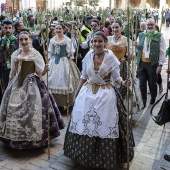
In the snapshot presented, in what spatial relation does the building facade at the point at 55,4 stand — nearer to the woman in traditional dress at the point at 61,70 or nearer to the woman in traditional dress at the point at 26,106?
the woman in traditional dress at the point at 61,70

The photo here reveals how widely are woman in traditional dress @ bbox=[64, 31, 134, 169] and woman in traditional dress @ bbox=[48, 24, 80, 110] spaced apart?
1.97 m

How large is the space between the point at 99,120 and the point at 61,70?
2430 millimetres

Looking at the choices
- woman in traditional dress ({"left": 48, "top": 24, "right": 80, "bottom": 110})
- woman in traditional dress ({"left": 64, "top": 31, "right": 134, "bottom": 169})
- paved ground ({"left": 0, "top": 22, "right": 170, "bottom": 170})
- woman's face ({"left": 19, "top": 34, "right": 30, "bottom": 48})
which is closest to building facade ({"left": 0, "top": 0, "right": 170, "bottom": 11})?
woman in traditional dress ({"left": 48, "top": 24, "right": 80, "bottom": 110})

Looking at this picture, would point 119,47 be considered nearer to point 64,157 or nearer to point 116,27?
point 116,27

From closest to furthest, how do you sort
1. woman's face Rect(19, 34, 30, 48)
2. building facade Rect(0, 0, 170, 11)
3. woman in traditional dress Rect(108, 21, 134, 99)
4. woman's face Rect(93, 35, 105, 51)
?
woman's face Rect(93, 35, 105, 51)
woman's face Rect(19, 34, 30, 48)
woman in traditional dress Rect(108, 21, 134, 99)
building facade Rect(0, 0, 170, 11)

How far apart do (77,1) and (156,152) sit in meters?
21.0

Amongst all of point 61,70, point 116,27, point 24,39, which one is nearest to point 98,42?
point 24,39

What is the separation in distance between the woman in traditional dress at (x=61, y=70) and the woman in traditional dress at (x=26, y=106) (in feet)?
4.55

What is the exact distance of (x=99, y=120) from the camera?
10.5 feet

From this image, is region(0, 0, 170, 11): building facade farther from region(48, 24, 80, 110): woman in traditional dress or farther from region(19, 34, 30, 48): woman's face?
region(19, 34, 30, 48): woman's face

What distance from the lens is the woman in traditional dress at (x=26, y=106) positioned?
3709 millimetres

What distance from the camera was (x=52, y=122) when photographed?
3.96 m

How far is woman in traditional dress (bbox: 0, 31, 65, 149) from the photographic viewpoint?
12.2 ft

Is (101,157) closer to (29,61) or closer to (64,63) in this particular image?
(29,61)
